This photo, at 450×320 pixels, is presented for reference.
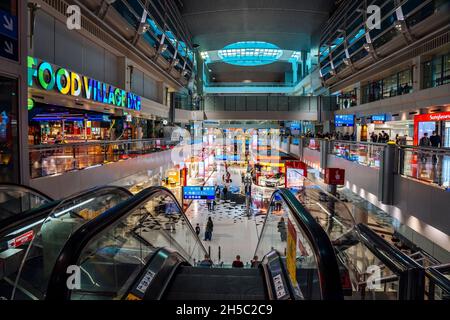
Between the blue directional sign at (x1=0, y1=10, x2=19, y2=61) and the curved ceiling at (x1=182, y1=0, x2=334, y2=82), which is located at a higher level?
the curved ceiling at (x1=182, y1=0, x2=334, y2=82)

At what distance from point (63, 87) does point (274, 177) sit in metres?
23.6

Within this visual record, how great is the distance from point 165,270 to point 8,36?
186 inches

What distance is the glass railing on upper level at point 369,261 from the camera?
93.4 inches

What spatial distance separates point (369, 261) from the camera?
3479mm

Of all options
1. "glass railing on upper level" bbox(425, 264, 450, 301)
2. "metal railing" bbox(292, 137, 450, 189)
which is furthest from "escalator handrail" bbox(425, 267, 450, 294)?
"metal railing" bbox(292, 137, 450, 189)

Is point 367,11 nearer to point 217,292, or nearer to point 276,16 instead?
point 276,16

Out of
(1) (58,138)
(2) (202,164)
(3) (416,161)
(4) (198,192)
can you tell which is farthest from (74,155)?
(2) (202,164)

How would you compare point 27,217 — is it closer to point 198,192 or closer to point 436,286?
point 436,286

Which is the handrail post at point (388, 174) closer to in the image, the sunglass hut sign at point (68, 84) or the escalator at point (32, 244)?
the escalator at point (32, 244)

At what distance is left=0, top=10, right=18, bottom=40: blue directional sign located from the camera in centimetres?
542

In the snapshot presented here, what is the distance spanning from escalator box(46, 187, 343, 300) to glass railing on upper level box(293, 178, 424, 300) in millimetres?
320

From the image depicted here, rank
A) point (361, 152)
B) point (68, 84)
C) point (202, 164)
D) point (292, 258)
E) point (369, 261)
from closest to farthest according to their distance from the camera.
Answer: point (292, 258) → point (369, 261) → point (68, 84) → point (361, 152) → point (202, 164)

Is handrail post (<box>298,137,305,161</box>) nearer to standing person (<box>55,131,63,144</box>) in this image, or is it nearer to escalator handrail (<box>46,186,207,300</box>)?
standing person (<box>55,131,63,144</box>)

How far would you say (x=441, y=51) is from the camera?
15.8m
